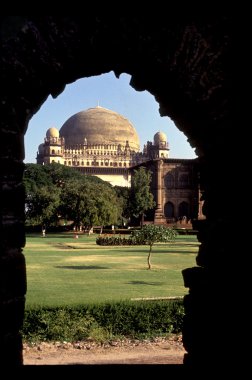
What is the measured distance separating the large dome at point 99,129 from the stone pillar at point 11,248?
95.6 meters

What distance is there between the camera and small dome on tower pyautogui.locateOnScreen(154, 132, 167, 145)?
99.6 m

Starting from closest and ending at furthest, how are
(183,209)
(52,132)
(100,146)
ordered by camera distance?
1. (183,209)
2. (52,132)
3. (100,146)

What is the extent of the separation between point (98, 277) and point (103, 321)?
6.83 m

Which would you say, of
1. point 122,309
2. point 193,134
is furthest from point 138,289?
point 193,134

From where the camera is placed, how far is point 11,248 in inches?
142

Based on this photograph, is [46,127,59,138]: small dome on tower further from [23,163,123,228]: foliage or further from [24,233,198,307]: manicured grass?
[24,233,198,307]: manicured grass

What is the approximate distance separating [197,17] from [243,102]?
2.20 ft

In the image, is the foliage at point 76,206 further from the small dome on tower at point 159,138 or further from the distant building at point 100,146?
the small dome on tower at point 159,138

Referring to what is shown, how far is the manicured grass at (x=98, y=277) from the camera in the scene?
12977 mm

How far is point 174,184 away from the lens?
6806cm

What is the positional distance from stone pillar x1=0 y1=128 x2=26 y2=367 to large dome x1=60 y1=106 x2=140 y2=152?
9557 centimetres

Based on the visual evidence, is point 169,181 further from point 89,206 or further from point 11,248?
point 11,248

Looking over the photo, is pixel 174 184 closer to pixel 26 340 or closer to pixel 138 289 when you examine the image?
pixel 138 289

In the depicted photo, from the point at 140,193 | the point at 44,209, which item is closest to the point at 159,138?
the point at 140,193
